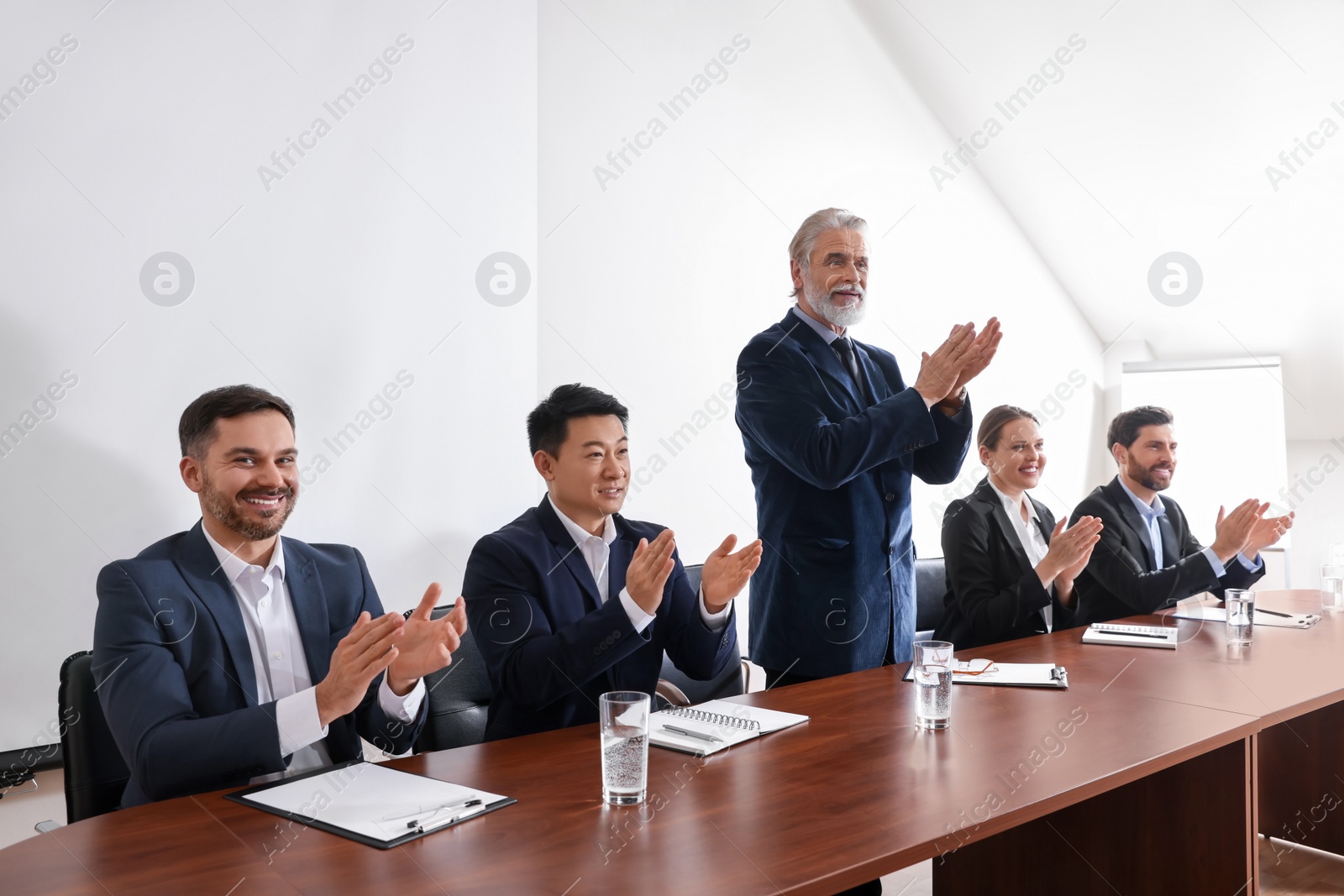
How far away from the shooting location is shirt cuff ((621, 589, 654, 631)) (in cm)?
167

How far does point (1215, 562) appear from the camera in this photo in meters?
2.88

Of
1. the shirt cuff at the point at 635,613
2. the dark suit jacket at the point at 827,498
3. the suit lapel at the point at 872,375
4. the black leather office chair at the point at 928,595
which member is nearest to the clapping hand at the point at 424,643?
the shirt cuff at the point at 635,613

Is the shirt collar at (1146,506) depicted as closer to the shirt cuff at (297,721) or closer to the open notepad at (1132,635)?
the open notepad at (1132,635)

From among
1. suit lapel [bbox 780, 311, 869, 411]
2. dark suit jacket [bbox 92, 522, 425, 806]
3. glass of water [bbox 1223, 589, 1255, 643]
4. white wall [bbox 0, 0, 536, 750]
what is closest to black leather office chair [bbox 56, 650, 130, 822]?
dark suit jacket [bbox 92, 522, 425, 806]

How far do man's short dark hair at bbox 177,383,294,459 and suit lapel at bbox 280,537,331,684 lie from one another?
208mm

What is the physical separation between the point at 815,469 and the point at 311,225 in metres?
1.54

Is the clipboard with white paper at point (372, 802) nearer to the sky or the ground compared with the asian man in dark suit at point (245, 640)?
nearer to the ground

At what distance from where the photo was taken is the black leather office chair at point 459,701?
1839mm

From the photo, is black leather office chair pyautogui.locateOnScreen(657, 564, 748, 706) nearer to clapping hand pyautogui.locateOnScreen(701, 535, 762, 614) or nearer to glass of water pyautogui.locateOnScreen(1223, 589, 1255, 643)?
clapping hand pyautogui.locateOnScreen(701, 535, 762, 614)

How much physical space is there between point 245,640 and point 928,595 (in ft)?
6.81

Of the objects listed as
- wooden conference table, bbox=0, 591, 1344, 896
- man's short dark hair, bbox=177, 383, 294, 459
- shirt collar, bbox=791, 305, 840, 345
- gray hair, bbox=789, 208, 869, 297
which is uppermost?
gray hair, bbox=789, 208, 869, 297

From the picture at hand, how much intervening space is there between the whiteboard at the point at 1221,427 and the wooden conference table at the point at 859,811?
3556mm

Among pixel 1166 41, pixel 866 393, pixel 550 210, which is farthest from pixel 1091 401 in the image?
pixel 866 393

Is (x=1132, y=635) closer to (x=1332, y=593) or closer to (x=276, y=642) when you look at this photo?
(x=1332, y=593)
